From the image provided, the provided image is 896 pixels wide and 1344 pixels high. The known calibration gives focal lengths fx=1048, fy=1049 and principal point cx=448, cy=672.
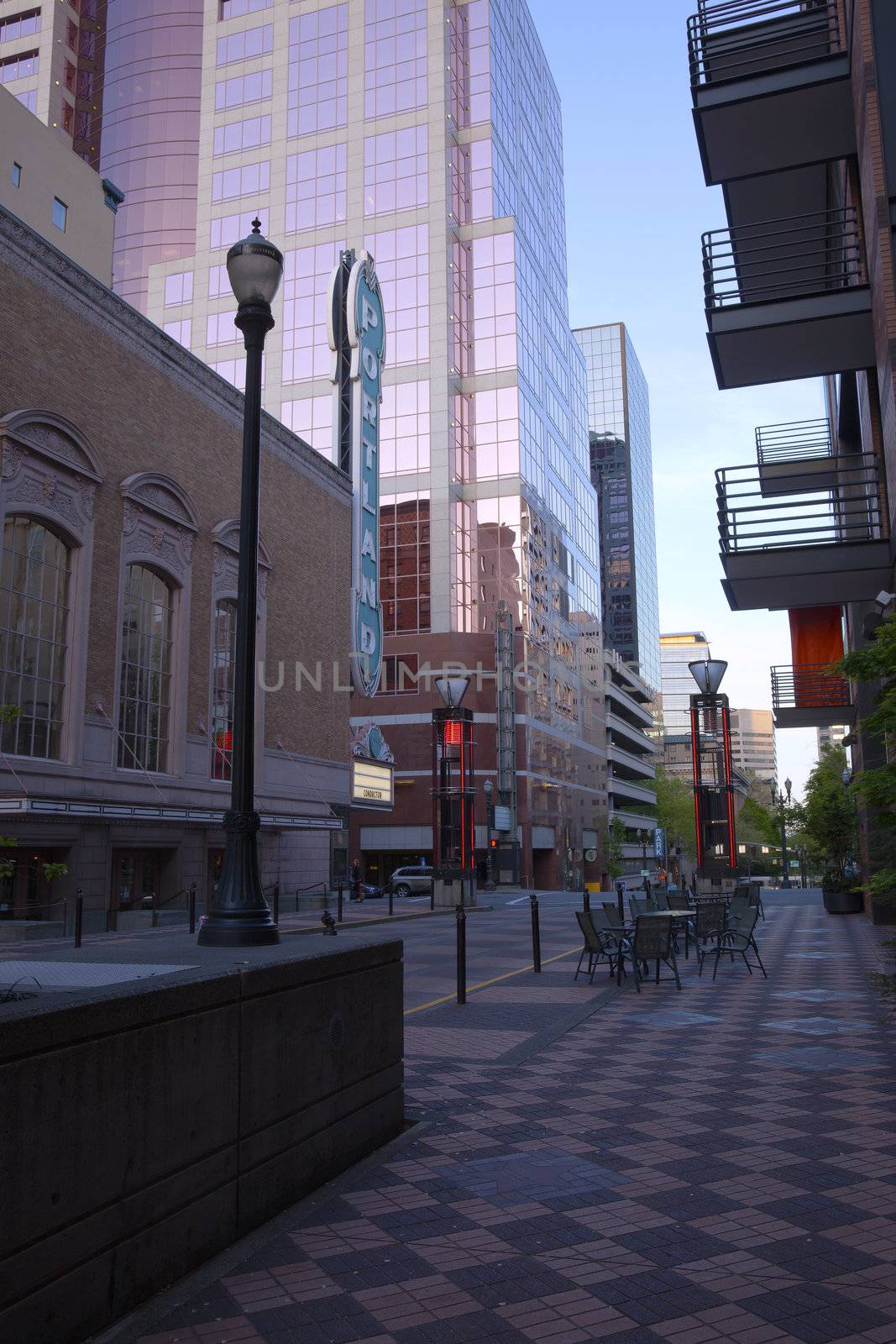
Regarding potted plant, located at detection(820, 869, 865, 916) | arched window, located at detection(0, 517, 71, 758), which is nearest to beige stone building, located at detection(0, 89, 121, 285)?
arched window, located at detection(0, 517, 71, 758)

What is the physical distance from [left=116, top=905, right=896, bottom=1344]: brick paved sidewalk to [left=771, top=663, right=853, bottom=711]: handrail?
1213 cm

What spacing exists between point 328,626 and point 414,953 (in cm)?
2045

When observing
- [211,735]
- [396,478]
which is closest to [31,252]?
[211,735]

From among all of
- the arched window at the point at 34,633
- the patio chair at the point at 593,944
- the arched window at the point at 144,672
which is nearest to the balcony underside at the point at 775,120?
the patio chair at the point at 593,944

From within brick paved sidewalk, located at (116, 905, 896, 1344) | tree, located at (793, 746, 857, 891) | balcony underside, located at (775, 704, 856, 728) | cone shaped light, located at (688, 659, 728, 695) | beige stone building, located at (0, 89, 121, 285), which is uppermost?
beige stone building, located at (0, 89, 121, 285)

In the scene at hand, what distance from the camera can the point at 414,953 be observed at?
787 inches

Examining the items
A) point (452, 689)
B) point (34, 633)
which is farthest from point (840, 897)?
point (34, 633)

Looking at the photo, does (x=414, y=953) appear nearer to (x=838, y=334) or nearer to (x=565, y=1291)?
(x=838, y=334)

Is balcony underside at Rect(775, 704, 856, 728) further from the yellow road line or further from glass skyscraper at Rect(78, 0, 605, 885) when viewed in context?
glass skyscraper at Rect(78, 0, 605, 885)

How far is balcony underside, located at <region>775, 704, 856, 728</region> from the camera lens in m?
21.5

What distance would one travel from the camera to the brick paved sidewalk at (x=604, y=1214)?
4141mm

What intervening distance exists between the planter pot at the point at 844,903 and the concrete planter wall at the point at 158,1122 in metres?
26.2

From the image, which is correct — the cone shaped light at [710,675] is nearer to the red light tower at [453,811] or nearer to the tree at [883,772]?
the red light tower at [453,811]

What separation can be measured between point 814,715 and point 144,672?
17.0 meters
